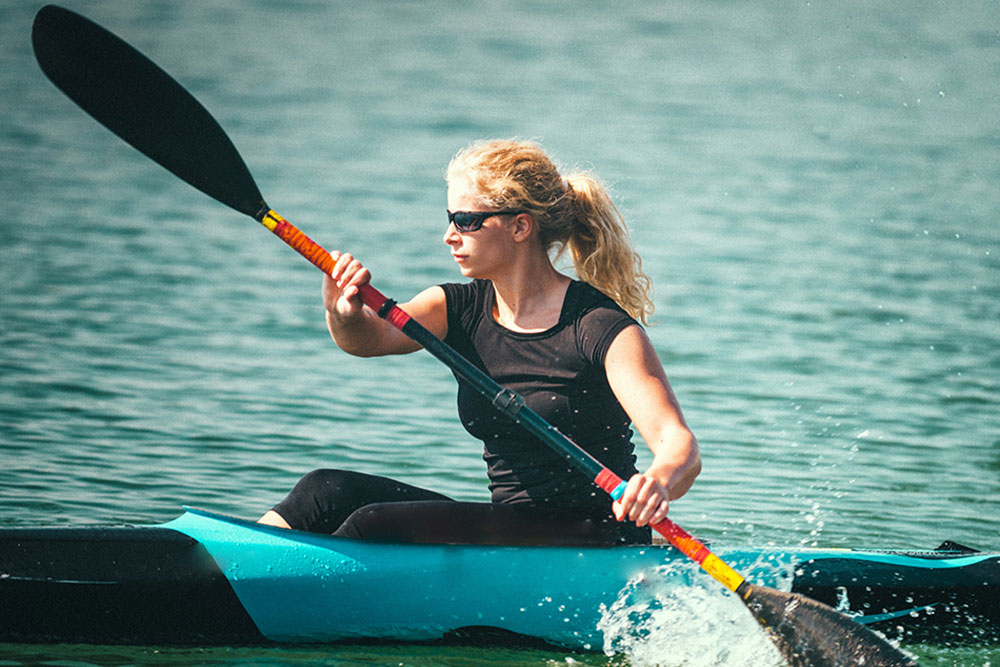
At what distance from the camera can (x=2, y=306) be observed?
26.1 ft

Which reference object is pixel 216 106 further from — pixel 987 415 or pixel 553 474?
pixel 553 474

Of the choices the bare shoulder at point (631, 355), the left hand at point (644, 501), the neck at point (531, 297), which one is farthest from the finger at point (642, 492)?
the neck at point (531, 297)

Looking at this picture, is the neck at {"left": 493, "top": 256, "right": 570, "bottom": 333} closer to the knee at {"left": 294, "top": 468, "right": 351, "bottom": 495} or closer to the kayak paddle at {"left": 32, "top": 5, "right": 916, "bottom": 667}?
the kayak paddle at {"left": 32, "top": 5, "right": 916, "bottom": 667}

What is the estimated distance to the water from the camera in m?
5.62

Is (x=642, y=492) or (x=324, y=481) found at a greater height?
(x=642, y=492)

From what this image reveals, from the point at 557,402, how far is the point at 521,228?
0.47 metres

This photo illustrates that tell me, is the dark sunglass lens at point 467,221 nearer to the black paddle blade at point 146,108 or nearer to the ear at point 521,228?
the ear at point 521,228

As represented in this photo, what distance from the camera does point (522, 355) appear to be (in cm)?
373

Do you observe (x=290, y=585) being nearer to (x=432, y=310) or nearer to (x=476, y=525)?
(x=476, y=525)

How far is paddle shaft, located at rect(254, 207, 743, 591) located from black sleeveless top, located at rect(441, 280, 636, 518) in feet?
0.32

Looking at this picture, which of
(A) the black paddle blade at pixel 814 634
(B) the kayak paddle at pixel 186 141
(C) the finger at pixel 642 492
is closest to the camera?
(C) the finger at pixel 642 492

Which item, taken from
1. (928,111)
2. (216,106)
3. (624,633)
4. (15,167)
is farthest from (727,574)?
(928,111)

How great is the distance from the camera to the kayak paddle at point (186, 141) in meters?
3.55

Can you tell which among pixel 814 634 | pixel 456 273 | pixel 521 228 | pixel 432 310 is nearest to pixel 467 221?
pixel 521 228
